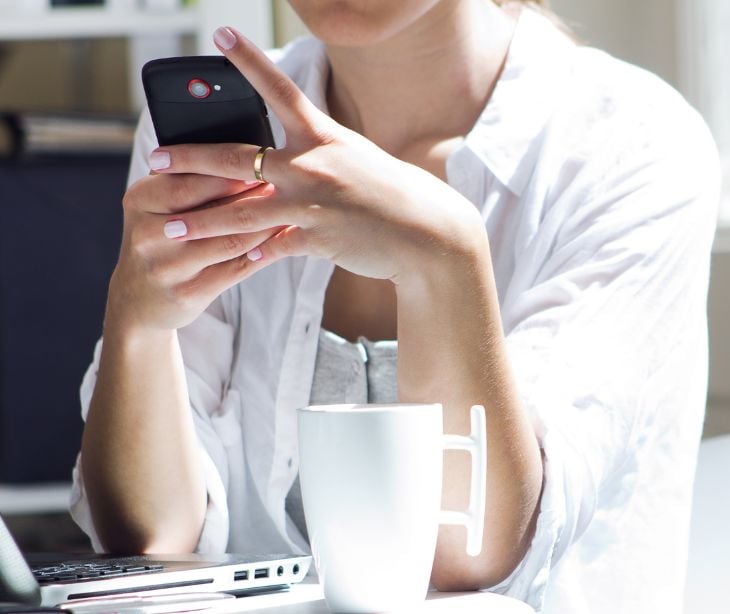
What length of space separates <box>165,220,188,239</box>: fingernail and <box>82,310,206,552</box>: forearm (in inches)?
5.9

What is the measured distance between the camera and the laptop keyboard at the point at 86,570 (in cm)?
68

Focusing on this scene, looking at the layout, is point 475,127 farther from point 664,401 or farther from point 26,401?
point 26,401

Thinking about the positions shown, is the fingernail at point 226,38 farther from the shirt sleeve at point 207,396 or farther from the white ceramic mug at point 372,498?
the shirt sleeve at point 207,396

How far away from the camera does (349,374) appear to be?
1.01m

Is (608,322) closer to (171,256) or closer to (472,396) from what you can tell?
(472,396)

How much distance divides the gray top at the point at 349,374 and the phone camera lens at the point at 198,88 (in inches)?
14.4

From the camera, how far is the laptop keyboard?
68 centimetres

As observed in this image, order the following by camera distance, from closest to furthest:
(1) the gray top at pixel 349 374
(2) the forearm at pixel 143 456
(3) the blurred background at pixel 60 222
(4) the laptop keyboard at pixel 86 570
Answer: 1. (4) the laptop keyboard at pixel 86 570
2. (2) the forearm at pixel 143 456
3. (1) the gray top at pixel 349 374
4. (3) the blurred background at pixel 60 222

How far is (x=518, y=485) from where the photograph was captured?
72 cm

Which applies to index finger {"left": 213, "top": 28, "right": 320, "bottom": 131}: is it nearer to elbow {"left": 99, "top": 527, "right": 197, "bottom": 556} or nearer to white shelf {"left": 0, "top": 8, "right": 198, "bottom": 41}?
elbow {"left": 99, "top": 527, "right": 197, "bottom": 556}

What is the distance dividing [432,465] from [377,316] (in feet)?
1.55

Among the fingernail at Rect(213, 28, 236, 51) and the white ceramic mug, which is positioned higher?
the fingernail at Rect(213, 28, 236, 51)

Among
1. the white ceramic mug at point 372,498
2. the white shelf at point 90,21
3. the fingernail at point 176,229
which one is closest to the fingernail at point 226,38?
the fingernail at point 176,229

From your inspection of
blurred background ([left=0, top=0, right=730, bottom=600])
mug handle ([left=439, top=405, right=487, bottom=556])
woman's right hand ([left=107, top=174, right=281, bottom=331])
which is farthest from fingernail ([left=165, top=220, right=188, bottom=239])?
blurred background ([left=0, top=0, right=730, bottom=600])
